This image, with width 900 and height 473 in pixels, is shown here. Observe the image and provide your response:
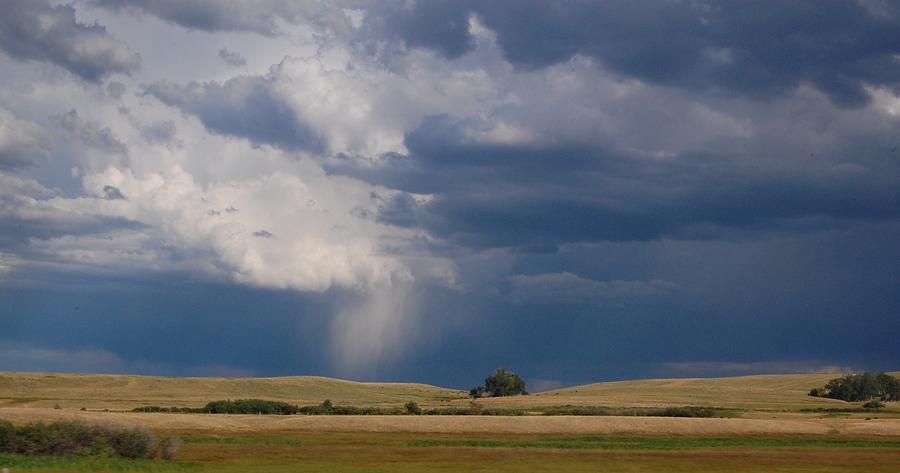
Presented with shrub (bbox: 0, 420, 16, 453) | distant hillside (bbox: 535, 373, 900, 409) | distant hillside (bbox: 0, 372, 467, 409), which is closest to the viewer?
shrub (bbox: 0, 420, 16, 453)

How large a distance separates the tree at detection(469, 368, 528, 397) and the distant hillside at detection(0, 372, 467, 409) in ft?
31.6

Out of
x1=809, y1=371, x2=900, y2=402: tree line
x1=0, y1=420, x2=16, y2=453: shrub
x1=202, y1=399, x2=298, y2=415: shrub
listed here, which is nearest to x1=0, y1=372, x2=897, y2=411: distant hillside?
x1=809, y1=371, x2=900, y2=402: tree line

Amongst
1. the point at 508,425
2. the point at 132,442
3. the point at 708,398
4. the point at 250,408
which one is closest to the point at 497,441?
the point at 508,425

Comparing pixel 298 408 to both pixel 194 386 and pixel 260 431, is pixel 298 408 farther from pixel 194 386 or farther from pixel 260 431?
pixel 194 386

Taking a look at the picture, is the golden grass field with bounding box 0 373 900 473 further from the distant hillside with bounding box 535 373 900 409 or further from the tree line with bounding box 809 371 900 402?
the tree line with bounding box 809 371 900 402

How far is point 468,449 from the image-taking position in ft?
223

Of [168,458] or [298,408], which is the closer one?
[168,458]

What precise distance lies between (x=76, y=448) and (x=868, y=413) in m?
110

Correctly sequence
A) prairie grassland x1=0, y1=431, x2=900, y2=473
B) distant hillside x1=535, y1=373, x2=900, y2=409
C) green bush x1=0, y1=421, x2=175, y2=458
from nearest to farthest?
prairie grassland x1=0, y1=431, x2=900, y2=473
green bush x1=0, y1=421, x2=175, y2=458
distant hillside x1=535, y1=373, x2=900, y2=409

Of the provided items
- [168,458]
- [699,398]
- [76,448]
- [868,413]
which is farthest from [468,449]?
[699,398]

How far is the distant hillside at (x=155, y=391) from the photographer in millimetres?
135587

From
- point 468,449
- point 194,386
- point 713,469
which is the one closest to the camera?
point 713,469

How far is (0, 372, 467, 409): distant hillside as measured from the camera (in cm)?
13559

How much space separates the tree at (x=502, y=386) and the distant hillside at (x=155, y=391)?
965 centimetres
